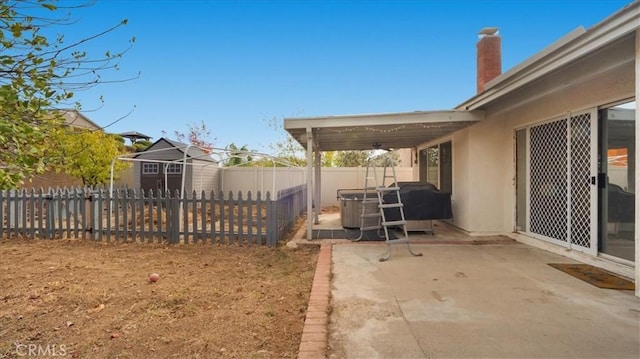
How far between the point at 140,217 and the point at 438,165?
7.14 m

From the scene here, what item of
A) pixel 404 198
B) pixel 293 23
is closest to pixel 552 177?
pixel 404 198

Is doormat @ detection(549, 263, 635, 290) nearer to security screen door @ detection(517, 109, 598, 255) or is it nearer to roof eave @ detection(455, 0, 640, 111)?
security screen door @ detection(517, 109, 598, 255)

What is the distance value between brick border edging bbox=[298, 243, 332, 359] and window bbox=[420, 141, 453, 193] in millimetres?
4989

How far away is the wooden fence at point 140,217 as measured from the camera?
20.2ft

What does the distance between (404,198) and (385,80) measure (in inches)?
397

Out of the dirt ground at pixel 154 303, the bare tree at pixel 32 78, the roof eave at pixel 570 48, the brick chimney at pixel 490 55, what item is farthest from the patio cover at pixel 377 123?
the bare tree at pixel 32 78

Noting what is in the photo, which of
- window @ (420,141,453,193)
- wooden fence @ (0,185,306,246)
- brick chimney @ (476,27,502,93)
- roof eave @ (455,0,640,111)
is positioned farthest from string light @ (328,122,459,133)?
brick chimney @ (476,27,502,93)

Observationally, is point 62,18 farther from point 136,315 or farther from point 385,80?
point 385,80

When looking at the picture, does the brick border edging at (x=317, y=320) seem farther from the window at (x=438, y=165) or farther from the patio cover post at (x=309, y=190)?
the window at (x=438, y=165)

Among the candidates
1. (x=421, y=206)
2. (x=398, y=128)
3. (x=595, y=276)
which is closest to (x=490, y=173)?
(x=421, y=206)

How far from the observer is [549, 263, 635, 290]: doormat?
370 centimetres

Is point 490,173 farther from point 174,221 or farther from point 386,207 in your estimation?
point 174,221

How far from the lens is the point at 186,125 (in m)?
23.4

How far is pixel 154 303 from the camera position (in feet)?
11.2
